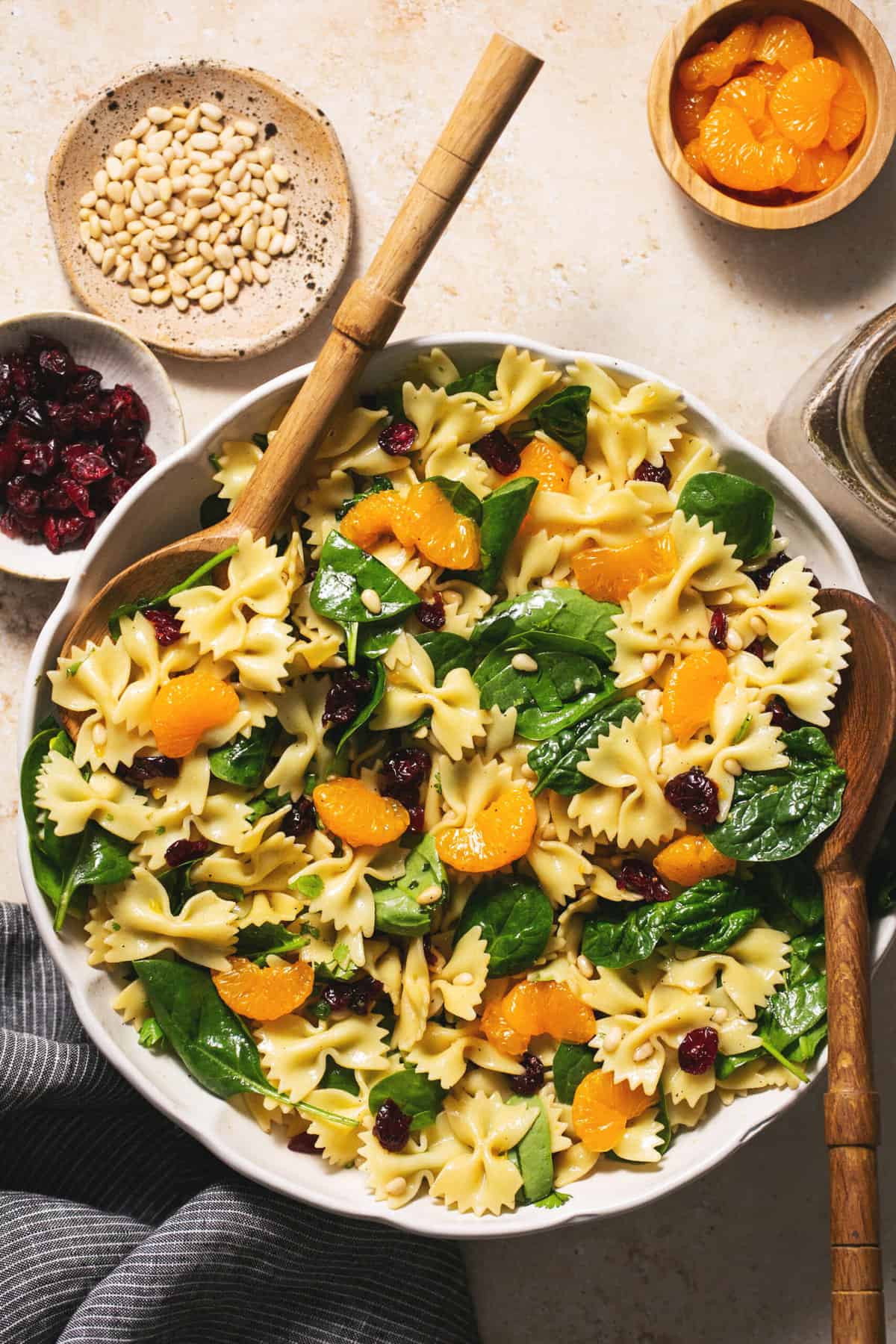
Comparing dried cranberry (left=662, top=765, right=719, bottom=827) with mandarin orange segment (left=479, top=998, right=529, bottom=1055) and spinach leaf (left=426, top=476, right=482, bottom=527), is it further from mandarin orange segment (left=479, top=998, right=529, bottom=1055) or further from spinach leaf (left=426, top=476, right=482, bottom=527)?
spinach leaf (left=426, top=476, right=482, bottom=527)

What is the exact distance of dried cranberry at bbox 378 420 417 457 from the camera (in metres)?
3.97

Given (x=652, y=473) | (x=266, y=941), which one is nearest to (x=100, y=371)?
(x=652, y=473)

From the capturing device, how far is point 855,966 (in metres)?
3.68

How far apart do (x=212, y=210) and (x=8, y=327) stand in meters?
0.95

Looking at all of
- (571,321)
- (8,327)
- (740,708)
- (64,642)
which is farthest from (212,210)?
(740,708)

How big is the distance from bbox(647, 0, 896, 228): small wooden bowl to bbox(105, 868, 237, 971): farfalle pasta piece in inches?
126

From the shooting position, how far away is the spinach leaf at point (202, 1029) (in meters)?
3.80

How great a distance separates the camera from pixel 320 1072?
388 centimetres

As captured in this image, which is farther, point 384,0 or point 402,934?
point 384,0

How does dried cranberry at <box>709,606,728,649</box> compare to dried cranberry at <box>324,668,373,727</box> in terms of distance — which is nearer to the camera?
dried cranberry at <box>324,668,373,727</box>

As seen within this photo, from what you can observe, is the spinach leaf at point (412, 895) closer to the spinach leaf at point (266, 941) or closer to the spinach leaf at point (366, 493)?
the spinach leaf at point (266, 941)

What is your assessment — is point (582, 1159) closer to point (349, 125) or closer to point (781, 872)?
point (781, 872)

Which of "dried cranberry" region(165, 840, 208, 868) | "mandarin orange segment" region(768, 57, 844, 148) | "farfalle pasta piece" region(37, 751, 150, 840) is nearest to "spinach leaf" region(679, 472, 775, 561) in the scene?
"mandarin orange segment" region(768, 57, 844, 148)

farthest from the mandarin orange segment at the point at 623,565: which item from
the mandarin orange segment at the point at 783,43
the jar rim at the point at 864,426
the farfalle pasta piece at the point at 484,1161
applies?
the mandarin orange segment at the point at 783,43
